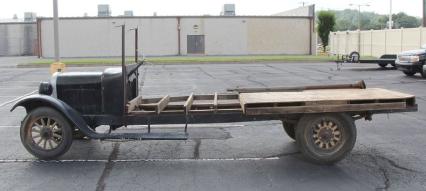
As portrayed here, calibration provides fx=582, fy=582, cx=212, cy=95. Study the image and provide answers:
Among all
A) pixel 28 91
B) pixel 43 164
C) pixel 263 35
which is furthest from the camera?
pixel 263 35

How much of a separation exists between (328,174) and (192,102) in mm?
2344

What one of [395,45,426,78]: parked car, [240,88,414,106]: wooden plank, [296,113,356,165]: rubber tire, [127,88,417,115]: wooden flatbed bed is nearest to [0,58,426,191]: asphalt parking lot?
[296,113,356,165]: rubber tire

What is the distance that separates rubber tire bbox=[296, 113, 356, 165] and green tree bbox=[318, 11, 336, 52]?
2122 inches

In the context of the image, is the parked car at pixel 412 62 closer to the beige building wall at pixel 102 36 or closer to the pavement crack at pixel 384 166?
the pavement crack at pixel 384 166

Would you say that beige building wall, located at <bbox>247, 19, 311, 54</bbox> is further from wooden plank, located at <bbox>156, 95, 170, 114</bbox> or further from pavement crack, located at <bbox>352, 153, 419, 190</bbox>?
pavement crack, located at <bbox>352, 153, 419, 190</bbox>

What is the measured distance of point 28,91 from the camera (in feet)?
62.9

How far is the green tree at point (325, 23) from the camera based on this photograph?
6012 cm

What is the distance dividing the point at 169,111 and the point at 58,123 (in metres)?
1.49

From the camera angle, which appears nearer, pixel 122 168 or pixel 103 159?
pixel 122 168

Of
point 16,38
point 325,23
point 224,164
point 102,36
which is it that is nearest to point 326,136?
point 224,164

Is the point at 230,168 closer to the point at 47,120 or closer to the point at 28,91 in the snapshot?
the point at 47,120

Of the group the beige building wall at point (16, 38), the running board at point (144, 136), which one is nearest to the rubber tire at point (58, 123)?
the running board at point (144, 136)

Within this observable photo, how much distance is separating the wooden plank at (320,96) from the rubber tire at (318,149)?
0.25 meters

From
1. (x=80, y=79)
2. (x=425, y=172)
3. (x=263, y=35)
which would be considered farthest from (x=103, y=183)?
(x=263, y=35)
